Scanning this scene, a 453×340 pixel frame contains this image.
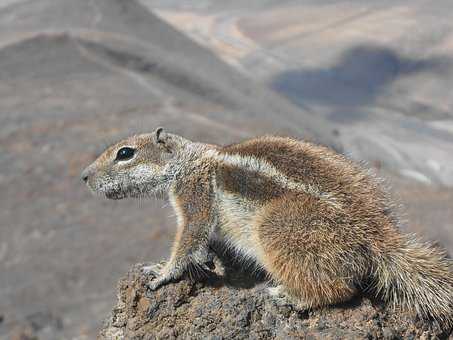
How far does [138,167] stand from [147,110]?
42.8 ft

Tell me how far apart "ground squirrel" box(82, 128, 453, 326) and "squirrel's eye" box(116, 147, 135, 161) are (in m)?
0.46

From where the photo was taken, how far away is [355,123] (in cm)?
3133

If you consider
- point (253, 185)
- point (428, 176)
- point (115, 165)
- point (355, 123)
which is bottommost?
point (355, 123)

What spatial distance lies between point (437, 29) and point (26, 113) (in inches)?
1164

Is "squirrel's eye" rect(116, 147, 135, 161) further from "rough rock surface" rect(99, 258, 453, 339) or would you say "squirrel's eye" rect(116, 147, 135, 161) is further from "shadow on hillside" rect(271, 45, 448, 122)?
"shadow on hillside" rect(271, 45, 448, 122)

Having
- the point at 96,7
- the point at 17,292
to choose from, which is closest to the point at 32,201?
the point at 17,292

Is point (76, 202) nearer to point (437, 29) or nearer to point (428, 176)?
point (428, 176)

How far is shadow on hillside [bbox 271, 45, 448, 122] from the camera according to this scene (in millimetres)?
35281

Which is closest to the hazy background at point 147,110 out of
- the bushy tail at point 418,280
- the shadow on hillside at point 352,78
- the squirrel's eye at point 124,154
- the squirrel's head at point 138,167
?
the shadow on hillside at point 352,78

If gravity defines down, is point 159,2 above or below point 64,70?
below

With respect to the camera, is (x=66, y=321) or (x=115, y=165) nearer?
(x=115, y=165)

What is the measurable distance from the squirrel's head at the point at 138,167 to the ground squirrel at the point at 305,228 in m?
0.19

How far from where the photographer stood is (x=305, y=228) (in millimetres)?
3967

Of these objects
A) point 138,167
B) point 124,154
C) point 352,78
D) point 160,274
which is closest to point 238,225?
point 160,274
